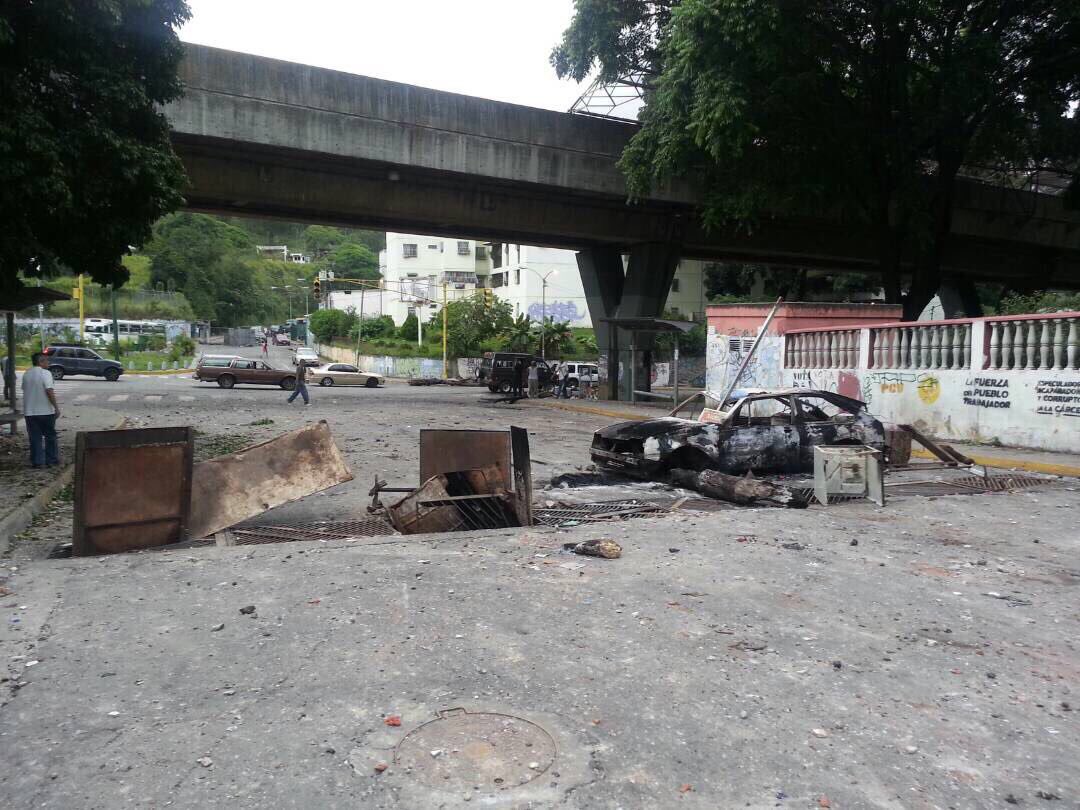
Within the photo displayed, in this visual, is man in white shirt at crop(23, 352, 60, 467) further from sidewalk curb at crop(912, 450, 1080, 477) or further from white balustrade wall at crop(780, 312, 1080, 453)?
white balustrade wall at crop(780, 312, 1080, 453)

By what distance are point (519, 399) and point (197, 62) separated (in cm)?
1653

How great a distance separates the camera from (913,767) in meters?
3.34

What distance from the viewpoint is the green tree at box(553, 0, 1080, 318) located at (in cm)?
1930

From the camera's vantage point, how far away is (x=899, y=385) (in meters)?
16.2

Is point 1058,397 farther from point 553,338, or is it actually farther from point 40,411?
point 553,338

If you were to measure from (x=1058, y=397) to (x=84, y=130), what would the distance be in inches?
593

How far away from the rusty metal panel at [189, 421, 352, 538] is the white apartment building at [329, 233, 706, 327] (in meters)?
49.0

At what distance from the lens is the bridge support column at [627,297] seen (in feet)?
96.0

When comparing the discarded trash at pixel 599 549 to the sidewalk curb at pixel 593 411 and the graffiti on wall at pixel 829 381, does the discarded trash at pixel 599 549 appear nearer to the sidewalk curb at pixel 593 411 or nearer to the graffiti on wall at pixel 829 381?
the graffiti on wall at pixel 829 381

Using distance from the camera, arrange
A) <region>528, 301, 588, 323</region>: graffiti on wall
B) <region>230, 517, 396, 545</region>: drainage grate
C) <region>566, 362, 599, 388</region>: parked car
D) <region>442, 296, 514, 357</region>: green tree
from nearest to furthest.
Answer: <region>230, 517, 396, 545</region>: drainage grate
<region>566, 362, 599, 388</region>: parked car
<region>442, 296, 514, 357</region>: green tree
<region>528, 301, 588, 323</region>: graffiti on wall

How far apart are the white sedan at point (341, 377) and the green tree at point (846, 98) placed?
22.9m

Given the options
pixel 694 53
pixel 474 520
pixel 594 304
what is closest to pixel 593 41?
pixel 694 53

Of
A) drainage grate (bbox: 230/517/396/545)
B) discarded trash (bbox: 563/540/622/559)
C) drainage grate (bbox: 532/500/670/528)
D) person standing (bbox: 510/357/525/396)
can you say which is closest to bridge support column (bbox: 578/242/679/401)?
person standing (bbox: 510/357/525/396)

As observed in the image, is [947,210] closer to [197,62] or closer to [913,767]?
[197,62]
